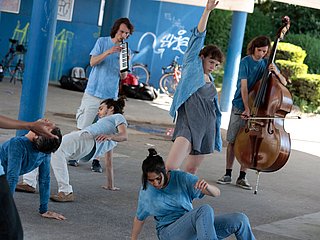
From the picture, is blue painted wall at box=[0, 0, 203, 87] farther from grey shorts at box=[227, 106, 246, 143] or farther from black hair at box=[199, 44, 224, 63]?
black hair at box=[199, 44, 224, 63]

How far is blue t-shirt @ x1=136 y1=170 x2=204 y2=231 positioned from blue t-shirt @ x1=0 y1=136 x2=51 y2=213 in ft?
3.32

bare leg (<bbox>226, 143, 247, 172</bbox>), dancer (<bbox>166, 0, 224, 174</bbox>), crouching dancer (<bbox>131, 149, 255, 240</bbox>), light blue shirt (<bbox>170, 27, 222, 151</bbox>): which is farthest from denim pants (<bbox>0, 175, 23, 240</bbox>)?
bare leg (<bbox>226, 143, 247, 172</bbox>)

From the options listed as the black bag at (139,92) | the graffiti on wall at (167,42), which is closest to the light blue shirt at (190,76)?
the black bag at (139,92)

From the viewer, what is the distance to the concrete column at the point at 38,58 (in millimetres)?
8062

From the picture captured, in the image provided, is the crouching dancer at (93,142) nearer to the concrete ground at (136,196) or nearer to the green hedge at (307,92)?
the concrete ground at (136,196)

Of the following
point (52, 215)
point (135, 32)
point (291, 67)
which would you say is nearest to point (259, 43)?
point (52, 215)

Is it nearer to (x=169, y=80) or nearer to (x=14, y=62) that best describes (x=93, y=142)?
(x=14, y=62)

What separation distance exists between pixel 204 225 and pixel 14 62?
15781 millimetres

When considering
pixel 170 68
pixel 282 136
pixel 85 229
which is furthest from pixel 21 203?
pixel 170 68

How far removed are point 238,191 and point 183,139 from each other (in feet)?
7.56

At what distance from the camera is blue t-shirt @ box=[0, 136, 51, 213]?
6039 mm

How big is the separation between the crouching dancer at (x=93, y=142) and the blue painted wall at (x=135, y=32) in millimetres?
12930

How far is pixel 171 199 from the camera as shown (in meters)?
5.62

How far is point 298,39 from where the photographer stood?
87.9 ft
